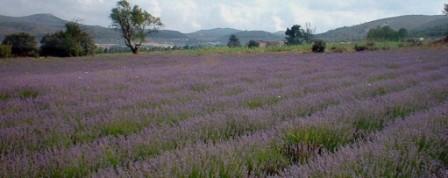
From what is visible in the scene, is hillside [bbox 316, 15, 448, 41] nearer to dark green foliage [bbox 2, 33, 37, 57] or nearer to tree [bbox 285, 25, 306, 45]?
tree [bbox 285, 25, 306, 45]

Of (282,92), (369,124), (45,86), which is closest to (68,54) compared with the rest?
(45,86)

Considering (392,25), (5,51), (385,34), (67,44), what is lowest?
(5,51)

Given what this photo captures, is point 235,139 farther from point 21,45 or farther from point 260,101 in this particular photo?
point 21,45

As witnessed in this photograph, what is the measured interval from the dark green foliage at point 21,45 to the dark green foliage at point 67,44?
888 mm

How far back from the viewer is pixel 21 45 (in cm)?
3984

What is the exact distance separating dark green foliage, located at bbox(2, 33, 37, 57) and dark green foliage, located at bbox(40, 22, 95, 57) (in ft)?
2.91

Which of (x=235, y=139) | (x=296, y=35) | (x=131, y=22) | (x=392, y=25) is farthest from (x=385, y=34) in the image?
(x=392, y=25)

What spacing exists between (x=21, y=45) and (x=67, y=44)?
15.5 ft

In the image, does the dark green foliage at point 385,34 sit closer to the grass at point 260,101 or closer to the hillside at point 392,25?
the hillside at point 392,25

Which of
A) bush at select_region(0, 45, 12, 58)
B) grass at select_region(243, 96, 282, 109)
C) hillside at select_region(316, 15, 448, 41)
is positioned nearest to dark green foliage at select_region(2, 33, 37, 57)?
bush at select_region(0, 45, 12, 58)

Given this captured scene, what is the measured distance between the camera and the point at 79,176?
8.51 feet

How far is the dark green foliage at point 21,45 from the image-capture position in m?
39.8

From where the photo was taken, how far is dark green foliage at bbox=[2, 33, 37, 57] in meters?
39.8

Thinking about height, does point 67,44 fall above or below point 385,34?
below
